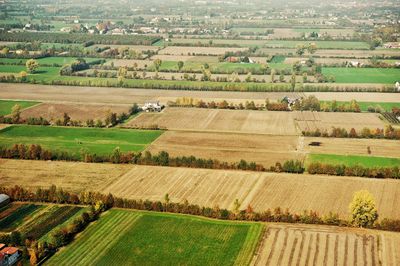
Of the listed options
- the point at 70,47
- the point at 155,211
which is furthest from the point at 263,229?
the point at 70,47

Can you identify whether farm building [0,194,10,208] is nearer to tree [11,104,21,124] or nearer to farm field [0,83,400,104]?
tree [11,104,21,124]

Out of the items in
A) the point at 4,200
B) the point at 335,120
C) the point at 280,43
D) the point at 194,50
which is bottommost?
the point at 280,43

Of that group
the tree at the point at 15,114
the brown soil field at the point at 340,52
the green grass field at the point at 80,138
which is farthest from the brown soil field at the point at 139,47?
the green grass field at the point at 80,138

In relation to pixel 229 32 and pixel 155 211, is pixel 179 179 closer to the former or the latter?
pixel 155 211

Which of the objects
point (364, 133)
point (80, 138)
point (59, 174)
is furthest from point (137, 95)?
point (364, 133)

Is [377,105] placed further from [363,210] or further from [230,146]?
[363,210]

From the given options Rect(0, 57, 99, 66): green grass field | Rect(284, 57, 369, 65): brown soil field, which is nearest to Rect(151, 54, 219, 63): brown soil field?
Rect(0, 57, 99, 66): green grass field

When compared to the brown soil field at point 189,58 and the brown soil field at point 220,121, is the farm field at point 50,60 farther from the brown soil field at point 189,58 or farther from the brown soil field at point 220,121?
the brown soil field at point 220,121
